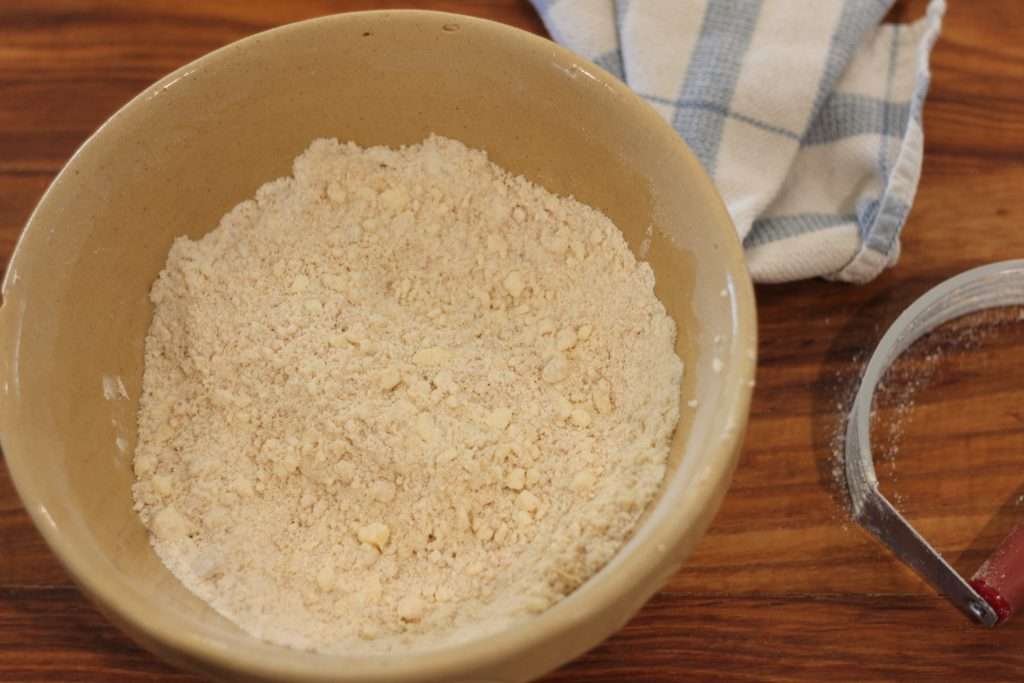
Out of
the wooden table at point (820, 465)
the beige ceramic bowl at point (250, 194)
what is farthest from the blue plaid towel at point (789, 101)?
the beige ceramic bowl at point (250, 194)

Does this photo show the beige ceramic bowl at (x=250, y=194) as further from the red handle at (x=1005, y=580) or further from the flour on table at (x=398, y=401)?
the red handle at (x=1005, y=580)

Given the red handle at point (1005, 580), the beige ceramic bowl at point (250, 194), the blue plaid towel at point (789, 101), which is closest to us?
the beige ceramic bowl at point (250, 194)

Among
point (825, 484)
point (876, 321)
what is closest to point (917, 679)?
point (825, 484)

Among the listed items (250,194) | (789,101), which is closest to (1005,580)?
(789,101)

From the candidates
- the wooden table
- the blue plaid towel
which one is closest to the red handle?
the wooden table

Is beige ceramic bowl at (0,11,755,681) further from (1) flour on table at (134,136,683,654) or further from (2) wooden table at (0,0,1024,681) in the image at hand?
(2) wooden table at (0,0,1024,681)
